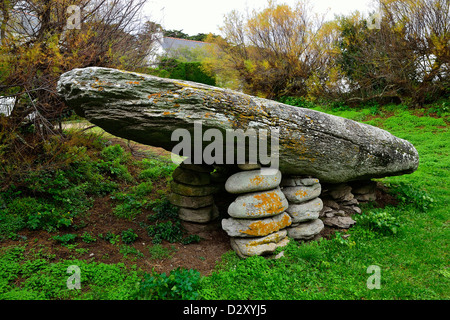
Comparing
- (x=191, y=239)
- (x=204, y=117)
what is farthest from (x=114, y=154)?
(x=204, y=117)

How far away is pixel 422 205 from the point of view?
19.6 ft

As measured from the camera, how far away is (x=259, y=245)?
14.3ft

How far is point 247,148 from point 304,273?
194cm

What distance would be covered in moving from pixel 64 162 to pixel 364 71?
51.3 ft

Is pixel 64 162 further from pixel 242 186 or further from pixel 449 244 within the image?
pixel 449 244

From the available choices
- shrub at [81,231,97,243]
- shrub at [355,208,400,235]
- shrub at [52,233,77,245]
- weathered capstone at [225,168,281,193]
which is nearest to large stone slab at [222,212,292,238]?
weathered capstone at [225,168,281,193]

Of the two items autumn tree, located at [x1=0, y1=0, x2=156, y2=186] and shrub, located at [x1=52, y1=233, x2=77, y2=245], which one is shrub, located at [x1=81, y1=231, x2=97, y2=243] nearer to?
shrub, located at [x1=52, y1=233, x2=77, y2=245]

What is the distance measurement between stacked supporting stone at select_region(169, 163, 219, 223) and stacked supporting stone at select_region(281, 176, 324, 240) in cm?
143

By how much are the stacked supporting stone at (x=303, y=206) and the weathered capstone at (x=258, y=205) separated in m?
0.42

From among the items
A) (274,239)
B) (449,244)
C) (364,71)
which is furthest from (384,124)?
(274,239)

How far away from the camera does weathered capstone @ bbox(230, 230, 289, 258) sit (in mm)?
4312

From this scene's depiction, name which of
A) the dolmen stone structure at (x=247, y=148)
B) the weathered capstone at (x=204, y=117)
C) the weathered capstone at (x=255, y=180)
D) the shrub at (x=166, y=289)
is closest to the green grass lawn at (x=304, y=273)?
the shrub at (x=166, y=289)

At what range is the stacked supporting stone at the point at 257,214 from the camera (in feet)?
14.4

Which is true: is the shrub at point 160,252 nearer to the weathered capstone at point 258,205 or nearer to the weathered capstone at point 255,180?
the weathered capstone at point 258,205
